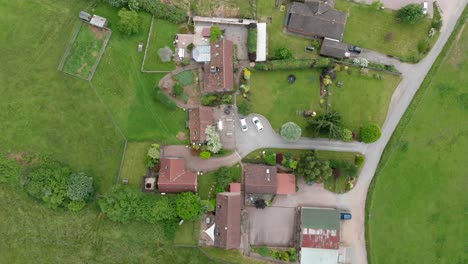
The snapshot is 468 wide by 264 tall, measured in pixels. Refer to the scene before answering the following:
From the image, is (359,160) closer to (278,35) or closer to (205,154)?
(278,35)

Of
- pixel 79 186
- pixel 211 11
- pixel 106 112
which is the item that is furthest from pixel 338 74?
pixel 79 186

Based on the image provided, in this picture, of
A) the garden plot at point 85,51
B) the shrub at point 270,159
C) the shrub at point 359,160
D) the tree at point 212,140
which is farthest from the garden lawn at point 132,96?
the shrub at point 359,160

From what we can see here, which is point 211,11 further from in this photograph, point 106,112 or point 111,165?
point 111,165

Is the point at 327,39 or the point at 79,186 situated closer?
the point at 79,186

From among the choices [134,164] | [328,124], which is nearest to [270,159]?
[328,124]

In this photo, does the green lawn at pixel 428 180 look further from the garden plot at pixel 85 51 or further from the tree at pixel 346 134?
the garden plot at pixel 85 51
